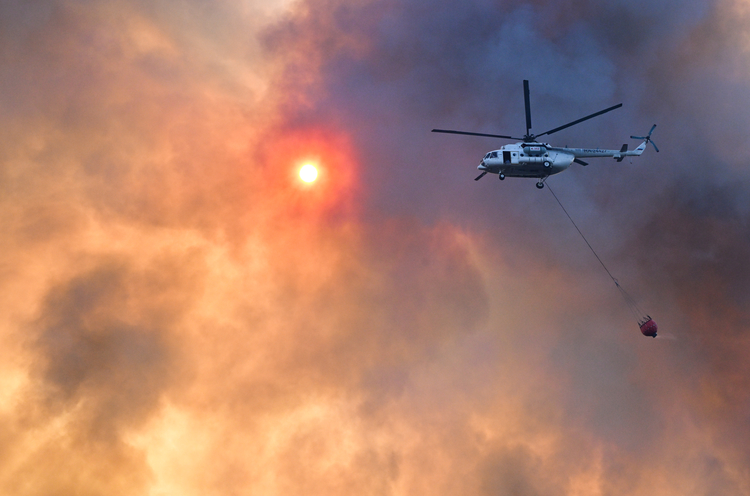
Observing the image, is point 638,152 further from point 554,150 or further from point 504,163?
point 504,163

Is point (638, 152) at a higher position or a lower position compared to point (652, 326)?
higher

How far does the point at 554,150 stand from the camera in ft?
255

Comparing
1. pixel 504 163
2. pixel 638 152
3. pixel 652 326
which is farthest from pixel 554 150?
pixel 652 326

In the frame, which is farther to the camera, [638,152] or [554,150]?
[638,152]

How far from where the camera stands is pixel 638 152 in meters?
86.6

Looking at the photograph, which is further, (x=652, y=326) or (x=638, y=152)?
(x=638, y=152)

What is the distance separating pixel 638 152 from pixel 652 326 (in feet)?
90.4

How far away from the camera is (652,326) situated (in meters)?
77.5

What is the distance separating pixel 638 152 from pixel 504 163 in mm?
26359

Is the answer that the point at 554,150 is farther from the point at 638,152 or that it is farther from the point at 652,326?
the point at 652,326

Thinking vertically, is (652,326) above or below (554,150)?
below

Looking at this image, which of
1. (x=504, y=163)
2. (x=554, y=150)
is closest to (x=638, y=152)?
(x=554, y=150)
